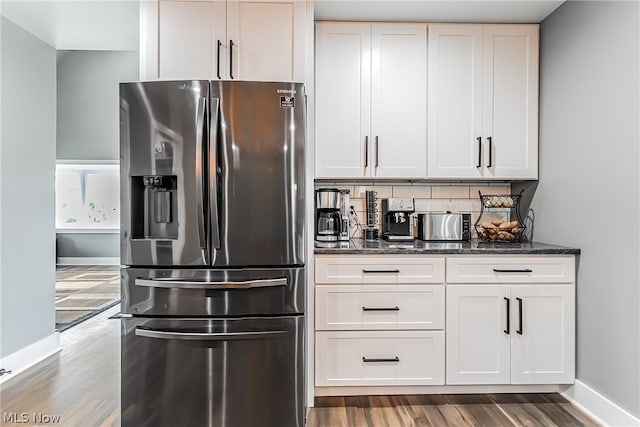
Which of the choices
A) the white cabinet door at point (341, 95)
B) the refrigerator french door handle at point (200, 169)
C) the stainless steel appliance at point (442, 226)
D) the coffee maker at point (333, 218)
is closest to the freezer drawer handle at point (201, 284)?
the refrigerator french door handle at point (200, 169)

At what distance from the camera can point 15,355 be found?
2.87m

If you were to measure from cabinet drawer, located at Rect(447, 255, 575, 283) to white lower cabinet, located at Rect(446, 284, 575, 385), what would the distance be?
40mm

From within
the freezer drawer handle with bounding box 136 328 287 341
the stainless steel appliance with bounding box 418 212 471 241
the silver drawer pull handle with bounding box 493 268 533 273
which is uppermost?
the stainless steel appliance with bounding box 418 212 471 241

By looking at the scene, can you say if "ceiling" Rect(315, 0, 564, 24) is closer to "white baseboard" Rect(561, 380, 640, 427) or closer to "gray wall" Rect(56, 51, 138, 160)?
"white baseboard" Rect(561, 380, 640, 427)

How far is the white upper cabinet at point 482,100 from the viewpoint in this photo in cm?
272

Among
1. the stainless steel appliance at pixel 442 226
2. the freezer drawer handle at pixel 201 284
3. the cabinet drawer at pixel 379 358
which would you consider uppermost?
the stainless steel appliance at pixel 442 226

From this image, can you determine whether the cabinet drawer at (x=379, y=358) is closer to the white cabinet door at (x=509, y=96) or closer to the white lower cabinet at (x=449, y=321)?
the white lower cabinet at (x=449, y=321)

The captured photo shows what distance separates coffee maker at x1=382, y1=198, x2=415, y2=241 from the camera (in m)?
2.79

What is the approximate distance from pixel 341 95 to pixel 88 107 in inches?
258

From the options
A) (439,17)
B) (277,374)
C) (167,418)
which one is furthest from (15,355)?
(439,17)

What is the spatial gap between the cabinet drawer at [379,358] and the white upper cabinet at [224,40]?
1518 mm

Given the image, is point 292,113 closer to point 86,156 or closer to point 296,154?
point 296,154

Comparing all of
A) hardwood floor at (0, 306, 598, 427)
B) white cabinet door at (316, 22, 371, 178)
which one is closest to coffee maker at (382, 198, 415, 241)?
white cabinet door at (316, 22, 371, 178)

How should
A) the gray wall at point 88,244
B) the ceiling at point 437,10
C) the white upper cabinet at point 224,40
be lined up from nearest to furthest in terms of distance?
the white upper cabinet at point 224,40 < the ceiling at point 437,10 < the gray wall at point 88,244
